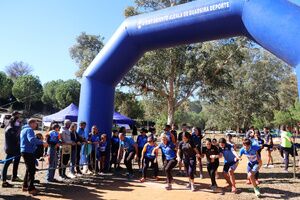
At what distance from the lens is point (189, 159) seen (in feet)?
30.5

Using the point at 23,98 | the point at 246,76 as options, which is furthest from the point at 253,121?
the point at 23,98

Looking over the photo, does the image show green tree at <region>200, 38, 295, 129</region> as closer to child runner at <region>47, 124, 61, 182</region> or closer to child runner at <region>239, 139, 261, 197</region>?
child runner at <region>239, 139, 261, 197</region>

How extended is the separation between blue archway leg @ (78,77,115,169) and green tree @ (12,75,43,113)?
53.3m

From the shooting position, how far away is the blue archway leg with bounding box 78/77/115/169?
457 inches

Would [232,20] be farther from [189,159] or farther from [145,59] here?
[145,59]

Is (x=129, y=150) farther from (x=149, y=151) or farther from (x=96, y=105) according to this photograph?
(x=96, y=105)

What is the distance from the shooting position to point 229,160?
914cm

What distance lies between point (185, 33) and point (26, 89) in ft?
187

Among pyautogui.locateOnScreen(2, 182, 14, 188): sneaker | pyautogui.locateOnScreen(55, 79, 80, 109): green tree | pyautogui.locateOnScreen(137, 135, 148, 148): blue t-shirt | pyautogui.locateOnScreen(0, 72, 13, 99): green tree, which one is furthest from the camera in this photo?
pyautogui.locateOnScreen(55, 79, 80, 109): green tree

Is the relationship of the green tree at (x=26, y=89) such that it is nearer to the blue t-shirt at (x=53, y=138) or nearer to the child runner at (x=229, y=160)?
the blue t-shirt at (x=53, y=138)

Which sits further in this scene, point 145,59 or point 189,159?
point 145,59

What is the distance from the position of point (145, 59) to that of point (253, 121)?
31400 mm

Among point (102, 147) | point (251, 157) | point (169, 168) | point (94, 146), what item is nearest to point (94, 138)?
point (94, 146)

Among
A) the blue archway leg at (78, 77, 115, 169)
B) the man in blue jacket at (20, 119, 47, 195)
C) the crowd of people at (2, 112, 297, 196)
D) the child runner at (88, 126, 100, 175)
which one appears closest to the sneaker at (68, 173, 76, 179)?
the crowd of people at (2, 112, 297, 196)
